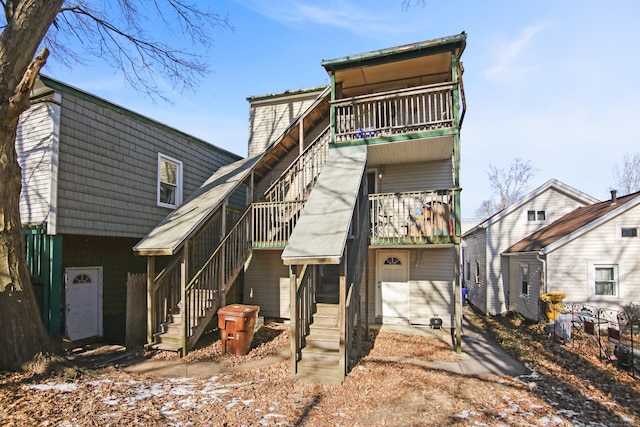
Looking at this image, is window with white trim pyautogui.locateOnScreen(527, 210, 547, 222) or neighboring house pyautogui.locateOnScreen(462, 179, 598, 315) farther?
window with white trim pyautogui.locateOnScreen(527, 210, 547, 222)

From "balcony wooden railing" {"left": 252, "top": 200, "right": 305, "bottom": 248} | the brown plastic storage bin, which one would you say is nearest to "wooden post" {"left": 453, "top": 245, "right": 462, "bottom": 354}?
"balcony wooden railing" {"left": 252, "top": 200, "right": 305, "bottom": 248}

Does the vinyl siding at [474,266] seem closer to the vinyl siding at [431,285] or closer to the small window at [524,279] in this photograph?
→ the small window at [524,279]

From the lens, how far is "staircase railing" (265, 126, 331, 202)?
33.9 ft

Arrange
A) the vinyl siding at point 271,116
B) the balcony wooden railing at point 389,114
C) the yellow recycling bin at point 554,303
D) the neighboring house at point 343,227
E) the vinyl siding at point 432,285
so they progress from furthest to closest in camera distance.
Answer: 1. the vinyl siding at point 271,116
2. the yellow recycling bin at point 554,303
3. the vinyl siding at point 432,285
4. the balcony wooden railing at point 389,114
5. the neighboring house at point 343,227

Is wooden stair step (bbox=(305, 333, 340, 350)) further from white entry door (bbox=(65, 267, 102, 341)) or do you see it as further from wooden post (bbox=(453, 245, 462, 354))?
white entry door (bbox=(65, 267, 102, 341))

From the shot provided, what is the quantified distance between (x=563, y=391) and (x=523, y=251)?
8.56 meters

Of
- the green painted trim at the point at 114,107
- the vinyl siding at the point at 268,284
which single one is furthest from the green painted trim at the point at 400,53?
the vinyl siding at the point at 268,284

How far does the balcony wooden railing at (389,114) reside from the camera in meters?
8.78

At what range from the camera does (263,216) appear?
387 inches

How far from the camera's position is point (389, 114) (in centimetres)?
978

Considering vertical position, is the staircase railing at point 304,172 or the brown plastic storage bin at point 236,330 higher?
the staircase railing at point 304,172

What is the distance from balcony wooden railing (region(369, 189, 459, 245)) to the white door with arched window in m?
1.51

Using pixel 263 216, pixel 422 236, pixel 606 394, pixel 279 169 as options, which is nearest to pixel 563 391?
pixel 606 394

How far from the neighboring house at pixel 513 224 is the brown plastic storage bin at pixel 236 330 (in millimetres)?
11913
